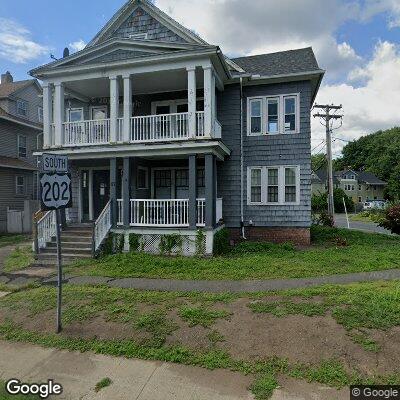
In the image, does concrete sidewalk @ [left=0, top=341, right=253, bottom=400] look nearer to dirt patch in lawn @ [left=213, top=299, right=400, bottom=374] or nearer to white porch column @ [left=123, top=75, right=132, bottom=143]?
dirt patch in lawn @ [left=213, top=299, right=400, bottom=374]

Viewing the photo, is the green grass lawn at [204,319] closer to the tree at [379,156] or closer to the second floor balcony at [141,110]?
the second floor balcony at [141,110]

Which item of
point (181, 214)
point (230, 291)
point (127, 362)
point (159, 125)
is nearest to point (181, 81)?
point (159, 125)

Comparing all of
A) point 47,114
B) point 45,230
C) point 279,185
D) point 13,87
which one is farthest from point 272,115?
point 13,87

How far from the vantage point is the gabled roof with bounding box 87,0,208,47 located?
→ 12375 mm

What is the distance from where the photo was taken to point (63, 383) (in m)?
4.02

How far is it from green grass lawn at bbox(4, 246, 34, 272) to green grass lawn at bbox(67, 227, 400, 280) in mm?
1934

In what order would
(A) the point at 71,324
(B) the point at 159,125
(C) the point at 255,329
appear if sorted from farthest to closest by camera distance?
(B) the point at 159,125
(A) the point at 71,324
(C) the point at 255,329

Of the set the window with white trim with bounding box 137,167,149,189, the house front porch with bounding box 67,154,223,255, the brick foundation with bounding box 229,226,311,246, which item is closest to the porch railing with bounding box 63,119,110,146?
the house front porch with bounding box 67,154,223,255

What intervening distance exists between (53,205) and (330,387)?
14.8 ft

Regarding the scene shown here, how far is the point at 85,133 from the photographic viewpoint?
12609 mm

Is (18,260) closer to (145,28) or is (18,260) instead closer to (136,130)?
(136,130)

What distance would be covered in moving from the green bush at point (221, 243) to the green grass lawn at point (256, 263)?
1.14 feet

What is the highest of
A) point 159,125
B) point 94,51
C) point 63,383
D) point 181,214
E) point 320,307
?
point 94,51

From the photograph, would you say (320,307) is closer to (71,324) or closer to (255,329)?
(255,329)
